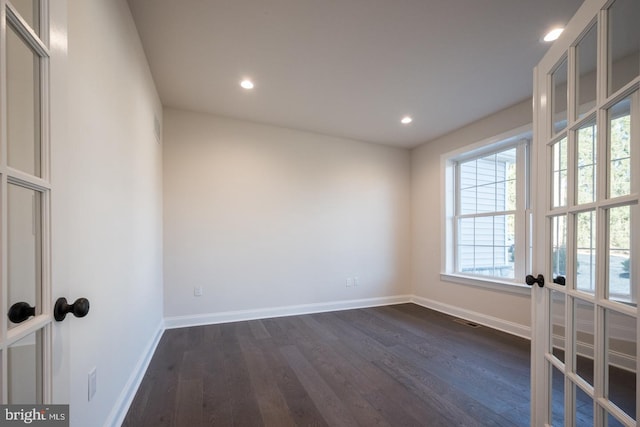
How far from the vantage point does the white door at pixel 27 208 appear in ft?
2.05

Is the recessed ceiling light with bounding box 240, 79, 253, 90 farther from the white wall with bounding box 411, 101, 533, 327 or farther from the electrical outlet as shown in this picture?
the white wall with bounding box 411, 101, 533, 327

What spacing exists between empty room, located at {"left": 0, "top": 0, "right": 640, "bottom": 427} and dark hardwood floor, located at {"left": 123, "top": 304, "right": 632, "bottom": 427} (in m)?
0.02

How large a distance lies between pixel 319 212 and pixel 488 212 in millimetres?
2240

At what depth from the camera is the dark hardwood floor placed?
174 centimetres

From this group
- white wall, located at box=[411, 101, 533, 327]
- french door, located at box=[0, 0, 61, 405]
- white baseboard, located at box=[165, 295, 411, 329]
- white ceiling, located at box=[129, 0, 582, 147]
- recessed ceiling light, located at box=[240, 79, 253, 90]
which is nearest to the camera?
french door, located at box=[0, 0, 61, 405]

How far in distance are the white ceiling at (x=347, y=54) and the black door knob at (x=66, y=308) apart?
1.89 m

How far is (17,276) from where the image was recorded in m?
0.69

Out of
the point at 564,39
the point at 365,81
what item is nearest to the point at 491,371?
the point at 564,39

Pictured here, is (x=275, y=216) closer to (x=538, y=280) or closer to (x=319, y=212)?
(x=319, y=212)

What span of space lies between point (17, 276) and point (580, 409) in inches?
77.2

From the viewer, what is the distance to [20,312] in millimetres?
684

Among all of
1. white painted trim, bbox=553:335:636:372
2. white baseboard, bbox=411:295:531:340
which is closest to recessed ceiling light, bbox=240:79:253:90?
white painted trim, bbox=553:335:636:372

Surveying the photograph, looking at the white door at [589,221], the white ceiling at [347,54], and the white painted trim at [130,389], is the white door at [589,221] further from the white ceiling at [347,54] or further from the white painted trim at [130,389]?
the white painted trim at [130,389]

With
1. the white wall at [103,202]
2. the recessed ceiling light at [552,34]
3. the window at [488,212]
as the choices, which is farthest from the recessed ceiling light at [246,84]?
the window at [488,212]
